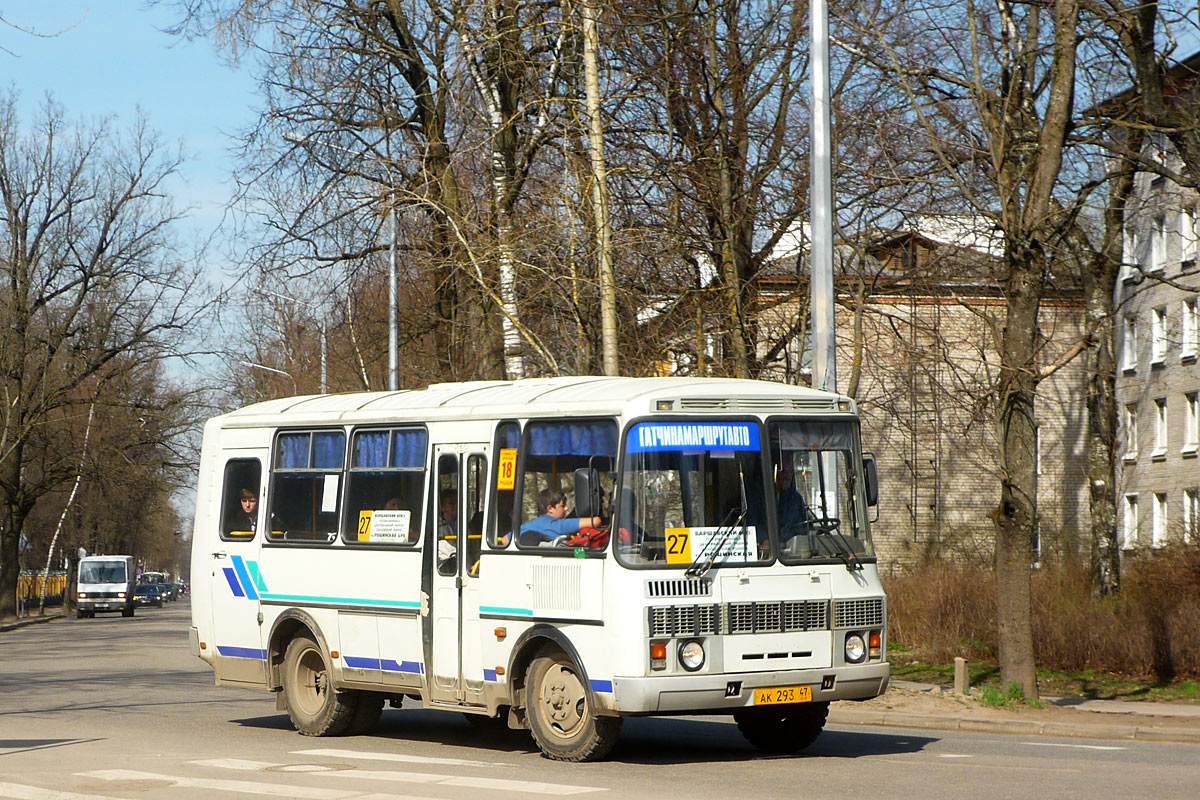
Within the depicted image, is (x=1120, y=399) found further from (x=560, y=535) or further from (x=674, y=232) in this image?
(x=560, y=535)

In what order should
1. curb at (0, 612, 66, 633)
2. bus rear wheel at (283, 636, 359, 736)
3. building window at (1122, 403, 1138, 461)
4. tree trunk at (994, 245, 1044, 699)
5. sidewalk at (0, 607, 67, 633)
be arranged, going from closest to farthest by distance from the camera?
bus rear wheel at (283, 636, 359, 736), tree trunk at (994, 245, 1044, 699), curb at (0, 612, 66, 633), sidewalk at (0, 607, 67, 633), building window at (1122, 403, 1138, 461)

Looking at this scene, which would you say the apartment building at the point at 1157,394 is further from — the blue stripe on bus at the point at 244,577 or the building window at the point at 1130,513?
the blue stripe on bus at the point at 244,577

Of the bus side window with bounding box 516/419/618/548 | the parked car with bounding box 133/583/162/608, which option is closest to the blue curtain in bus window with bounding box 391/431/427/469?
the bus side window with bounding box 516/419/618/548

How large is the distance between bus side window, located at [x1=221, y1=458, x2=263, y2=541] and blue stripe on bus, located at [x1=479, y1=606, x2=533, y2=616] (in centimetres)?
383

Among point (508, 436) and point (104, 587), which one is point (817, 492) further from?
point (104, 587)

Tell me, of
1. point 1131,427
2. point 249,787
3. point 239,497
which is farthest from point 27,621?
point 249,787

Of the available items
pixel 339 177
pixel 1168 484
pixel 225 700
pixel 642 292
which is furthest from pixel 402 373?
pixel 1168 484

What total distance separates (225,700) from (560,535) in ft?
28.6

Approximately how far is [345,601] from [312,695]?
1163mm

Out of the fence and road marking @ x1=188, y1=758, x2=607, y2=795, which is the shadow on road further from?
the fence

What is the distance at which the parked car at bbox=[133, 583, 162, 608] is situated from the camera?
281 ft

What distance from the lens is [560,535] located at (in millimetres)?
12094

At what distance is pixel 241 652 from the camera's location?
15.5 meters

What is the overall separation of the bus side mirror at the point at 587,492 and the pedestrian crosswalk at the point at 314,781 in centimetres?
205
